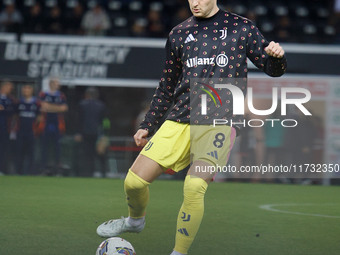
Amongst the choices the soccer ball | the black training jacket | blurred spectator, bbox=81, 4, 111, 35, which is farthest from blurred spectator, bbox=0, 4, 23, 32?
the soccer ball

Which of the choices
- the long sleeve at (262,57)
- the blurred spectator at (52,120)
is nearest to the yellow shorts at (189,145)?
the long sleeve at (262,57)

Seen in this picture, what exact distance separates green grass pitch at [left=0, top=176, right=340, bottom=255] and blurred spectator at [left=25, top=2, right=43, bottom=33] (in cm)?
469

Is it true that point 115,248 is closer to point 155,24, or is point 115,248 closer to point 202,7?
Answer: point 202,7

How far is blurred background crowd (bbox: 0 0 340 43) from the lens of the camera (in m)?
15.1

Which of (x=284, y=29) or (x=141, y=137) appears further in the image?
(x=284, y=29)

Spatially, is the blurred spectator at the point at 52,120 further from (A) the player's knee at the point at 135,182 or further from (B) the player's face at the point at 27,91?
(A) the player's knee at the point at 135,182

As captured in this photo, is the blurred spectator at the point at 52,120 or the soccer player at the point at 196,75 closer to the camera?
the soccer player at the point at 196,75

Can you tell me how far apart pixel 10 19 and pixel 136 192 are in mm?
11203

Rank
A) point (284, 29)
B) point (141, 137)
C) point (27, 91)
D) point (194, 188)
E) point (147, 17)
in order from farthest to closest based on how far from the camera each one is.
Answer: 1. point (147, 17)
2. point (284, 29)
3. point (27, 91)
4. point (141, 137)
5. point (194, 188)

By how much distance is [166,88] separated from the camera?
16.2 ft

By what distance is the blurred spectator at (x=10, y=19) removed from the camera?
1472 cm

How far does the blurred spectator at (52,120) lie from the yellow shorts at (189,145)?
8.60 metres

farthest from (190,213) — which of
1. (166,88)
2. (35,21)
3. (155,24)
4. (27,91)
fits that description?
(35,21)

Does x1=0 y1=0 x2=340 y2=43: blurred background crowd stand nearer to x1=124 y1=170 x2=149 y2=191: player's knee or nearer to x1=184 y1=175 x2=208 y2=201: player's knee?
x1=124 y1=170 x2=149 y2=191: player's knee
